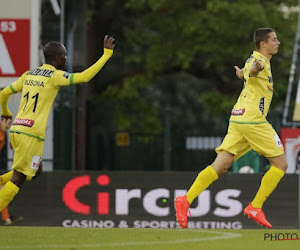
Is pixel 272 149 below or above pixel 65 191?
above

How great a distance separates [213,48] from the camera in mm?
28125

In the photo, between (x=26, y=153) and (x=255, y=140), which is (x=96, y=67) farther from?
(x=255, y=140)

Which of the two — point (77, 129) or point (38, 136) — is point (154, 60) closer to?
point (77, 129)

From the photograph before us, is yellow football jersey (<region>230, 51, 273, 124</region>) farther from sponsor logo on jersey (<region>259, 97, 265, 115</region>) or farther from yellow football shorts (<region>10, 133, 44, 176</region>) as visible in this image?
yellow football shorts (<region>10, 133, 44, 176</region>)

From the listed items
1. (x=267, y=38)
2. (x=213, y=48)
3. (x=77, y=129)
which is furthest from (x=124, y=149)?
(x=267, y=38)

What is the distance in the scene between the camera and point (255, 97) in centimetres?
1091

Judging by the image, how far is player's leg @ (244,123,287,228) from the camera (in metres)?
10.9

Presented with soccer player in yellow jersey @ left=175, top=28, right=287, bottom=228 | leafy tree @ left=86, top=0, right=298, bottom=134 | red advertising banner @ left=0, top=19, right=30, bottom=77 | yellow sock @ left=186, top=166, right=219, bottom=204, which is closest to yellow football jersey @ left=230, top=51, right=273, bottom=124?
soccer player in yellow jersey @ left=175, top=28, right=287, bottom=228

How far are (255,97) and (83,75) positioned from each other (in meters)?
1.86

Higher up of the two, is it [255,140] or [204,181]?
[255,140]

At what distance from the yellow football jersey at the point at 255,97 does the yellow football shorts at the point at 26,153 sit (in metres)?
2.10

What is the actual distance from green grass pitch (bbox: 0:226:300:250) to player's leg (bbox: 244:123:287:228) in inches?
11.9

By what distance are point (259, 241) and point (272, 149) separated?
38.0 inches

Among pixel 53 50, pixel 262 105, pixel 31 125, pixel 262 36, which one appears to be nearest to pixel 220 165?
pixel 262 105
